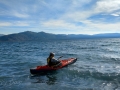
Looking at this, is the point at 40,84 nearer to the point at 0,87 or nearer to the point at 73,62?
the point at 0,87

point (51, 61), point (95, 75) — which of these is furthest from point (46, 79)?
point (95, 75)

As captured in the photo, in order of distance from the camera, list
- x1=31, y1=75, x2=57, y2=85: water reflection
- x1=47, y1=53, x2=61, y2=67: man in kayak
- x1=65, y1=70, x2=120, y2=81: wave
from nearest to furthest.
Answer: x1=31, y1=75, x2=57, y2=85: water reflection, x1=65, y1=70, x2=120, y2=81: wave, x1=47, y1=53, x2=61, y2=67: man in kayak

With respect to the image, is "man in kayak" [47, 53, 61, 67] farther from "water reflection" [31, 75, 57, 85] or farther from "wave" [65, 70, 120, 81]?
"water reflection" [31, 75, 57, 85]

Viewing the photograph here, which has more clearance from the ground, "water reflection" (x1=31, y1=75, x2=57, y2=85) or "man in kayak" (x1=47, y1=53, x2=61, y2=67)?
"man in kayak" (x1=47, y1=53, x2=61, y2=67)

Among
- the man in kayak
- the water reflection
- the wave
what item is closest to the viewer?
the water reflection

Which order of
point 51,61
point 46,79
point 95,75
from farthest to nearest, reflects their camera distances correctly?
point 51,61 < point 95,75 < point 46,79

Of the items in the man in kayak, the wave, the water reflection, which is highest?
the man in kayak

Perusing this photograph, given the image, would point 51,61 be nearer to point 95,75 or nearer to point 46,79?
point 46,79

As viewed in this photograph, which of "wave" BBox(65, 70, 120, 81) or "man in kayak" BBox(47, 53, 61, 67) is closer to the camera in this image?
"wave" BBox(65, 70, 120, 81)

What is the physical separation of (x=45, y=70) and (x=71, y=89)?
208 inches

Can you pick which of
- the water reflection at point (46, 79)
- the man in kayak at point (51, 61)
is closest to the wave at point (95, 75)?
the man in kayak at point (51, 61)

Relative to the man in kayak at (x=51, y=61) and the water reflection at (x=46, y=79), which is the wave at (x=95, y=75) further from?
the water reflection at (x=46, y=79)

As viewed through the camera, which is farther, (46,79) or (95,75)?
(95,75)

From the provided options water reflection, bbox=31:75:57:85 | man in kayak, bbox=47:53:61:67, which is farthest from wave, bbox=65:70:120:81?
water reflection, bbox=31:75:57:85
